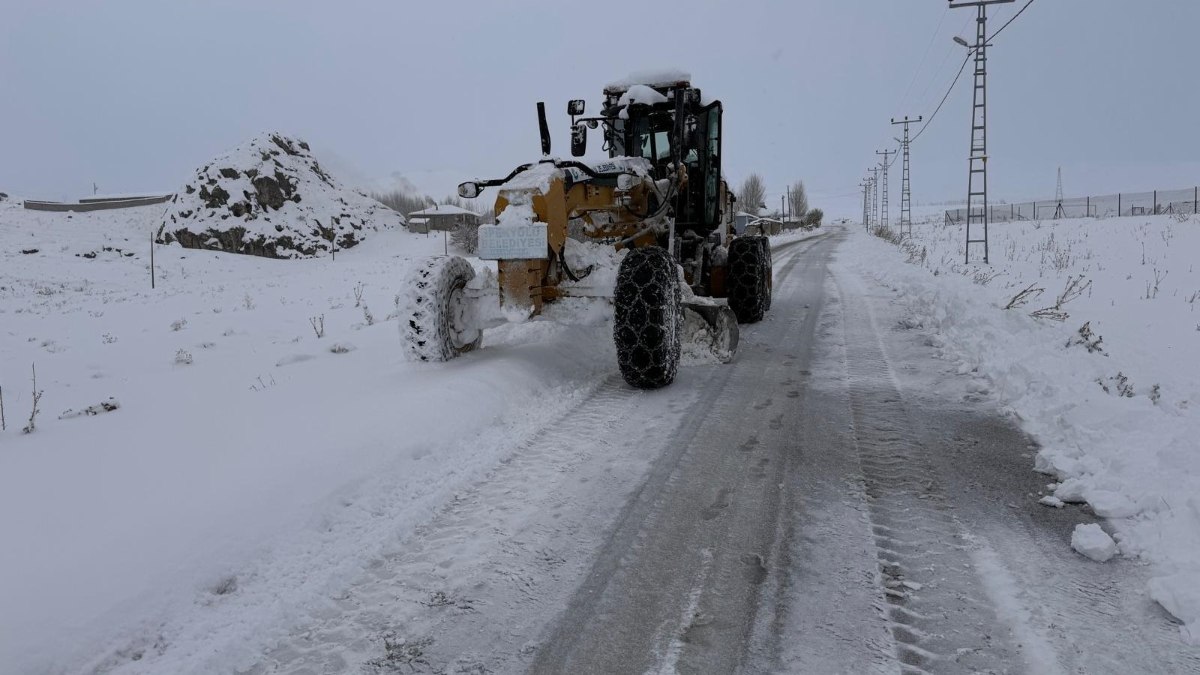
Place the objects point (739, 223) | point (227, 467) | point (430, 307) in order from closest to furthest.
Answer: point (227, 467)
point (430, 307)
point (739, 223)

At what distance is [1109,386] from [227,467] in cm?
563

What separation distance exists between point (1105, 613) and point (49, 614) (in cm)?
377

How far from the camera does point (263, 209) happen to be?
31.8 metres

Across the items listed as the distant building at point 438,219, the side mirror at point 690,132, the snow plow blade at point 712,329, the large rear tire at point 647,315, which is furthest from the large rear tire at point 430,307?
the distant building at point 438,219

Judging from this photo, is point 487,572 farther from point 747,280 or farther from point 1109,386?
point 747,280

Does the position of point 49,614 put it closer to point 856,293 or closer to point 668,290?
point 668,290

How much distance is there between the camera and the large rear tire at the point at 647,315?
16.6 ft

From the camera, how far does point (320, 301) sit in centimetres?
1380

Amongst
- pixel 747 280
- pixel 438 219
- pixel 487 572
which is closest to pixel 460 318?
pixel 487 572

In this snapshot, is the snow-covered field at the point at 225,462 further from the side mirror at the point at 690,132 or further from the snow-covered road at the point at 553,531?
the side mirror at the point at 690,132

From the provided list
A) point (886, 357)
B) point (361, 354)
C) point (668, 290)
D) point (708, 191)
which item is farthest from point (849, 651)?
point (708, 191)

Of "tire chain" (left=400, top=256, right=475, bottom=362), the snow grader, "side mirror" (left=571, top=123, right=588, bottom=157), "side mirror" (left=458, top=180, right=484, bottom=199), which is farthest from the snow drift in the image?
"tire chain" (left=400, top=256, right=475, bottom=362)

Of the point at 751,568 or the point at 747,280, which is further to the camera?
the point at 747,280

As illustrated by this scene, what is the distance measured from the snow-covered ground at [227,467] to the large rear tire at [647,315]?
0.57 metres
